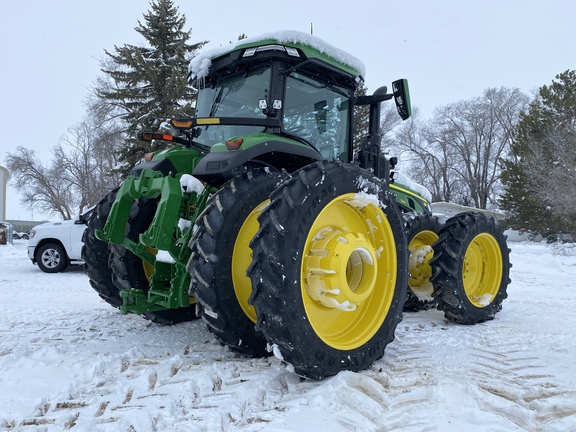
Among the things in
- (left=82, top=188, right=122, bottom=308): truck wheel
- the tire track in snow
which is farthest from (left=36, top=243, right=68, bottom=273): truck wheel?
the tire track in snow

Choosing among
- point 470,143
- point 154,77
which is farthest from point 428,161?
point 154,77

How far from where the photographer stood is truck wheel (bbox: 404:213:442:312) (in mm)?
5242

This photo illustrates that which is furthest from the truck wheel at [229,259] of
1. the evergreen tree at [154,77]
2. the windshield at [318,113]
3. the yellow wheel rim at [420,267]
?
the evergreen tree at [154,77]

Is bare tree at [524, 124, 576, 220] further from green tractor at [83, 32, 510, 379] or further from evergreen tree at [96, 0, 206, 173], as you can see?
green tractor at [83, 32, 510, 379]

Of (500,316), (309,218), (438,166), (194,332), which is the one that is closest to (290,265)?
(309,218)

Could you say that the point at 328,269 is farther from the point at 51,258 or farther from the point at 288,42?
the point at 51,258

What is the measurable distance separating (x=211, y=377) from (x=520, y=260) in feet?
48.0

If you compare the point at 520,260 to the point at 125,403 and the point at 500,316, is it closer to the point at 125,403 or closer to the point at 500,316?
the point at 500,316

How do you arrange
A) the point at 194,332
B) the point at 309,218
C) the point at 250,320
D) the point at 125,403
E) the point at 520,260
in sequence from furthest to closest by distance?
the point at 520,260 → the point at 194,332 → the point at 250,320 → the point at 309,218 → the point at 125,403

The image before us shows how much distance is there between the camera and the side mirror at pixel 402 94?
153 inches

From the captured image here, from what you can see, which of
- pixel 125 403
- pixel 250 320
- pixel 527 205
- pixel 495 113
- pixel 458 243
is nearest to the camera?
pixel 125 403

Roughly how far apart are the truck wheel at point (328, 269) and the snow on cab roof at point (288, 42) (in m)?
1.19

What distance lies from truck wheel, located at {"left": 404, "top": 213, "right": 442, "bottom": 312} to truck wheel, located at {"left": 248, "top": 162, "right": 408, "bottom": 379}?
2037 millimetres

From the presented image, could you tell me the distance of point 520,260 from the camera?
14.8 meters
